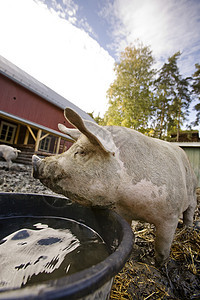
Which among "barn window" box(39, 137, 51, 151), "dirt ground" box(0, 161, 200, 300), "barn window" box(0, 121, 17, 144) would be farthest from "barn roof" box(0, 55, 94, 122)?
"dirt ground" box(0, 161, 200, 300)

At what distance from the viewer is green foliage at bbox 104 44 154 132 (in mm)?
16844

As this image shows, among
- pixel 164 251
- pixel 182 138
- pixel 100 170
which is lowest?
pixel 164 251

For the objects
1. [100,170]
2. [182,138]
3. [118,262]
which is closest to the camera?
[118,262]

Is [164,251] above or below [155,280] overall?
above

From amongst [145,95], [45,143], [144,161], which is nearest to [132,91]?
[145,95]

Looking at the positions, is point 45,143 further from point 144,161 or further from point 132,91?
point 144,161

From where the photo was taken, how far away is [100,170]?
1.30 meters

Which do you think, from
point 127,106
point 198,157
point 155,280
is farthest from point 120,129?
point 127,106

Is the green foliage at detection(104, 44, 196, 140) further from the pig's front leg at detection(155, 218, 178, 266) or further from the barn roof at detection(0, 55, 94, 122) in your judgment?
the pig's front leg at detection(155, 218, 178, 266)

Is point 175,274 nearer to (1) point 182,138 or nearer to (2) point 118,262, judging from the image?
(2) point 118,262

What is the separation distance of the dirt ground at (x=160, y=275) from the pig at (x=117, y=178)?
0.85 feet

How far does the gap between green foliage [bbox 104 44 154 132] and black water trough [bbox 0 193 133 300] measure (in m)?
15.5

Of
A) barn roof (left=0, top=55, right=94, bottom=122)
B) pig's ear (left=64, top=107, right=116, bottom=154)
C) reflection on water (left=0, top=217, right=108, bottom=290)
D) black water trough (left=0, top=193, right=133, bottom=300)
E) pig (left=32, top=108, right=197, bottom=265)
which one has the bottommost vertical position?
reflection on water (left=0, top=217, right=108, bottom=290)

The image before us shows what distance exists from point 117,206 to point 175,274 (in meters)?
0.99
